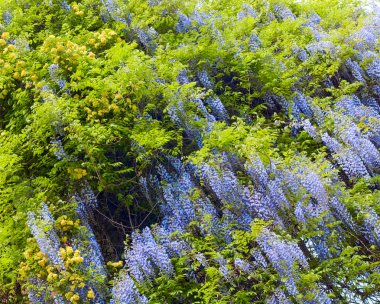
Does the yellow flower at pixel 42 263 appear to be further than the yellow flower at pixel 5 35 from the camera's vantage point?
No

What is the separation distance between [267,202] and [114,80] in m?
2.19

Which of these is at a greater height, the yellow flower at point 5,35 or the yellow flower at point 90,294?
the yellow flower at point 5,35

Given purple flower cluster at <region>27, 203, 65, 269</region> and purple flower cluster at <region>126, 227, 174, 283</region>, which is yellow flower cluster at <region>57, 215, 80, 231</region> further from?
purple flower cluster at <region>126, 227, 174, 283</region>

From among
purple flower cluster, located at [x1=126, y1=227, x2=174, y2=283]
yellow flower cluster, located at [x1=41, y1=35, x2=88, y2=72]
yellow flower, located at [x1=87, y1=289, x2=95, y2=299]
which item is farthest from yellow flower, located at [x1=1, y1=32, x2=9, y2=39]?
yellow flower, located at [x1=87, y1=289, x2=95, y2=299]

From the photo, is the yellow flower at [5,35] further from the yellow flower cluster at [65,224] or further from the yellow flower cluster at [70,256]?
the yellow flower cluster at [70,256]

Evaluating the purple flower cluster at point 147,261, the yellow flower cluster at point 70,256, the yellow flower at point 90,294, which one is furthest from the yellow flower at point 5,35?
the yellow flower at point 90,294

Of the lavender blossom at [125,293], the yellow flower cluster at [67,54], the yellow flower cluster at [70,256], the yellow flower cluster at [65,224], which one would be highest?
the yellow flower cluster at [67,54]

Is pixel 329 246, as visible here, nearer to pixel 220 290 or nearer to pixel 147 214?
pixel 220 290

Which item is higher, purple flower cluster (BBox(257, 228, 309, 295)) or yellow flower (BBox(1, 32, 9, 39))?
yellow flower (BBox(1, 32, 9, 39))

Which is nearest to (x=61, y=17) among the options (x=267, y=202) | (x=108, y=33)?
(x=108, y=33)

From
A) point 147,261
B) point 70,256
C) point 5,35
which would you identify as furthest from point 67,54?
point 147,261

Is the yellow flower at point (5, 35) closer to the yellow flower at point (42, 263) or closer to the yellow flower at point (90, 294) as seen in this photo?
the yellow flower at point (42, 263)

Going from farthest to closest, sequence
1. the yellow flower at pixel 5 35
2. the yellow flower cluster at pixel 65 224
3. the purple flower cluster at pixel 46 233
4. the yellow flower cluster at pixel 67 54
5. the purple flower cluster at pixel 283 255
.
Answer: the yellow flower at pixel 5 35 < the yellow flower cluster at pixel 67 54 < the yellow flower cluster at pixel 65 224 < the purple flower cluster at pixel 46 233 < the purple flower cluster at pixel 283 255

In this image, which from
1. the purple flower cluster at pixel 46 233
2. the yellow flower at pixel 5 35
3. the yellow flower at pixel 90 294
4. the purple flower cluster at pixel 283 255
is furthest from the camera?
the yellow flower at pixel 5 35
